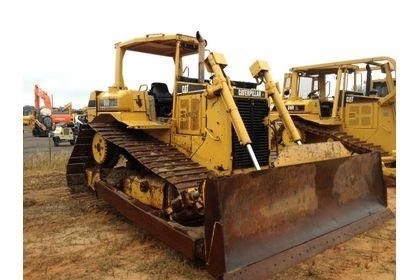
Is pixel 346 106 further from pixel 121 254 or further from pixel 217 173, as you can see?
pixel 121 254

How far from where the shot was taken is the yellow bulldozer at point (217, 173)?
365 cm

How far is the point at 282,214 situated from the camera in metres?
4.04

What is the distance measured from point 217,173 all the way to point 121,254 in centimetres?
166

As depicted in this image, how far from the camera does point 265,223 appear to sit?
3.85m

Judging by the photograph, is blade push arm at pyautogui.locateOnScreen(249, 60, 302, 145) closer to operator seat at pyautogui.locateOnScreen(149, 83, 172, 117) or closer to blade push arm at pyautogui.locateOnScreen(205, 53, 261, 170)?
blade push arm at pyautogui.locateOnScreen(205, 53, 261, 170)

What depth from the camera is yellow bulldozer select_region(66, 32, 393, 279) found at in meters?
3.65

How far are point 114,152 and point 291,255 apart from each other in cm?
368

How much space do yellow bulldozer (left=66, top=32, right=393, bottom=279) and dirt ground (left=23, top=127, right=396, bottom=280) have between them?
8.8 inches

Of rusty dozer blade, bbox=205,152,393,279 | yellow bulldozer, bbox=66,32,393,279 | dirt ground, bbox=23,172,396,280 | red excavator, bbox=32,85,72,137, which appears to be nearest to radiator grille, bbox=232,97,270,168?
yellow bulldozer, bbox=66,32,393,279

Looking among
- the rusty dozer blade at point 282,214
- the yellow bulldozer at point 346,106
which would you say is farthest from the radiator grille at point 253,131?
the yellow bulldozer at point 346,106

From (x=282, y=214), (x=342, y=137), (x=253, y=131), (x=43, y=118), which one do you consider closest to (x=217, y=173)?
(x=253, y=131)

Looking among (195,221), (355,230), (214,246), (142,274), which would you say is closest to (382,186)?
(355,230)

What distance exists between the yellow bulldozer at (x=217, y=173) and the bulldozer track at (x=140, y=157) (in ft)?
0.06

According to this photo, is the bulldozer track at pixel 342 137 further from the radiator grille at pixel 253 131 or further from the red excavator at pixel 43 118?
the red excavator at pixel 43 118
